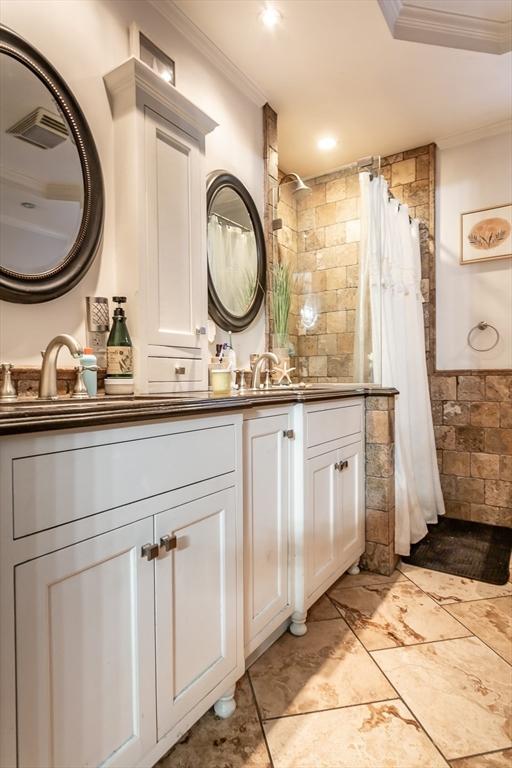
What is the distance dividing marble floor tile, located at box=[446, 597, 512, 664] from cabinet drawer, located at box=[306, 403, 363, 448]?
85 cm

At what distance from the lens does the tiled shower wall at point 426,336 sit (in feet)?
8.14

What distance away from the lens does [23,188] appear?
1246 mm

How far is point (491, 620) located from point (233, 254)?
6.59ft

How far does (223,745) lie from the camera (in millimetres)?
1092

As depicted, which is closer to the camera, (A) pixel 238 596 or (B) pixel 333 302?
(A) pixel 238 596

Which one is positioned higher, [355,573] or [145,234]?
[145,234]

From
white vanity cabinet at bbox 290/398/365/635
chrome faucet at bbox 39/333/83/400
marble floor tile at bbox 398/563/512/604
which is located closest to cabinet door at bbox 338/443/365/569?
white vanity cabinet at bbox 290/398/365/635

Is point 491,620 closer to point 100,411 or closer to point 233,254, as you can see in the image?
point 100,411

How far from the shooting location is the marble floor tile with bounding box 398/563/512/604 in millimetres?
1827

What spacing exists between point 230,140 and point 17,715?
92.7 inches

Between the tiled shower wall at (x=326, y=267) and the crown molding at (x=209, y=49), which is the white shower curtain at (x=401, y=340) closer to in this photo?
the tiled shower wall at (x=326, y=267)

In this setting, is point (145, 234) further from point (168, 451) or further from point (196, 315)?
point (168, 451)

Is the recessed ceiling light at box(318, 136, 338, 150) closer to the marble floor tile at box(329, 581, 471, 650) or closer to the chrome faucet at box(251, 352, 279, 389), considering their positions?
the chrome faucet at box(251, 352, 279, 389)

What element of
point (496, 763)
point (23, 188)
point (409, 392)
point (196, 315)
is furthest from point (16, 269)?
point (409, 392)
